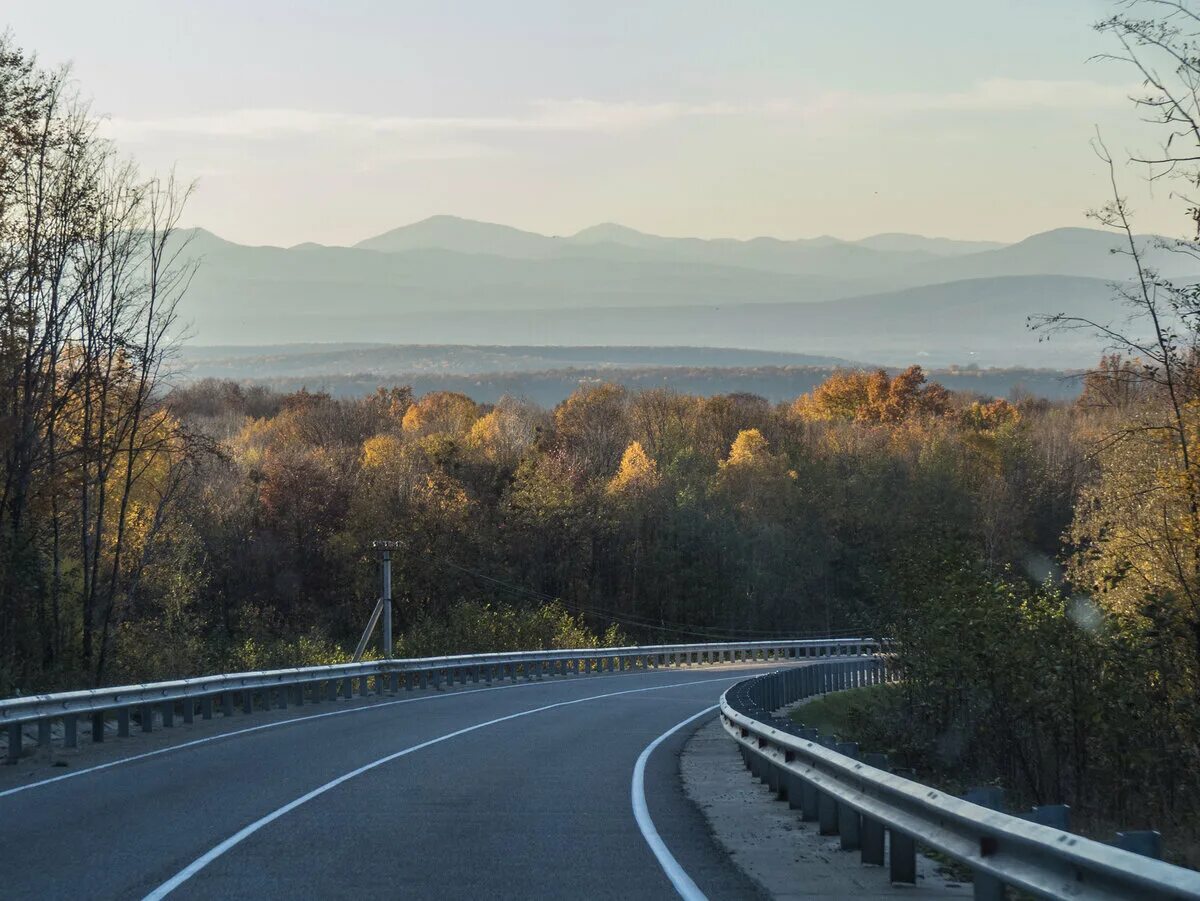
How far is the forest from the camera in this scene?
19422 mm

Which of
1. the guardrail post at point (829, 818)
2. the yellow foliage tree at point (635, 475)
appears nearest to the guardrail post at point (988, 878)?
the guardrail post at point (829, 818)

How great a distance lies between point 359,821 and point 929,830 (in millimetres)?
5775

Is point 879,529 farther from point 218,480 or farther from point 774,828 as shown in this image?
point 774,828

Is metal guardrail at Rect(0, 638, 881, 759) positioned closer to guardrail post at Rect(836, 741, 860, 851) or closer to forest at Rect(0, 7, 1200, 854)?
forest at Rect(0, 7, 1200, 854)

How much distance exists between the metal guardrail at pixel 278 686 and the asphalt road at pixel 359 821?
0.77 m

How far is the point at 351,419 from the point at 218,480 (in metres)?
45.0

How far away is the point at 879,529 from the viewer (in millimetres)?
106125

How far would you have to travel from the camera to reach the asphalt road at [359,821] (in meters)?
9.91

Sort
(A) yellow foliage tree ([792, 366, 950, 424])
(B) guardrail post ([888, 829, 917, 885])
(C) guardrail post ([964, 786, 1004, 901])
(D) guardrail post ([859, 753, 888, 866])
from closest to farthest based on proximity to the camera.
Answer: (C) guardrail post ([964, 786, 1004, 901]), (B) guardrail post ([888, 829, 917, 885]), (D) guardrail post ([859, 753, 888, 866]), (A) yellow foliage tree ([792, 366, 950, 424])

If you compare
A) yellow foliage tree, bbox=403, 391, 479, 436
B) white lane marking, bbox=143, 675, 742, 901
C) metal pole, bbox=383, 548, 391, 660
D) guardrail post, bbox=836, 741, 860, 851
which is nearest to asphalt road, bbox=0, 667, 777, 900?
white lane marking, bbox=143, 675, 742, 901

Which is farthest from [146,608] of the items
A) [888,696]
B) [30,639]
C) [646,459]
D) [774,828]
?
[646,459]

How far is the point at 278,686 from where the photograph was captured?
2806 cm

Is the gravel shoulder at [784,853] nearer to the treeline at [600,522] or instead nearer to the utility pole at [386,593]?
the utility pole at [386,593]

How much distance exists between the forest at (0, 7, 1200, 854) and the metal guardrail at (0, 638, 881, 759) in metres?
2.84
